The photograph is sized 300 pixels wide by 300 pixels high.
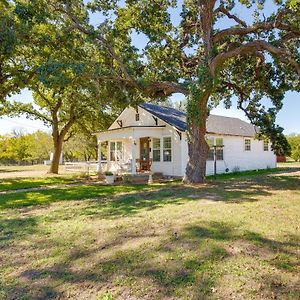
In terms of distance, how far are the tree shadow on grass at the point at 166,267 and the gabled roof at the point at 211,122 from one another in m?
13.8

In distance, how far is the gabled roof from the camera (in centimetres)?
2022

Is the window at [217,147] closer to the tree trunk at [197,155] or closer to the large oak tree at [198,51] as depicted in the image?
the large oak tree at [198,51]

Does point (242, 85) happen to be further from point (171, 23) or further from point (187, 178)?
point (187, 178)

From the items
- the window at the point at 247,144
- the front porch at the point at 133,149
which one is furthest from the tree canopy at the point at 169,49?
the window at the point at 247,144

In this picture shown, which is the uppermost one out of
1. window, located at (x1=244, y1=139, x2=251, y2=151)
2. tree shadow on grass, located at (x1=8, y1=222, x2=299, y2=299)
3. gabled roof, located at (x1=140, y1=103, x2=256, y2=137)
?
gabled roof, located at (x1=140, y1=103, x2=256, y2=137)

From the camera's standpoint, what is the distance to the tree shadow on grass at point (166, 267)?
3797 mm

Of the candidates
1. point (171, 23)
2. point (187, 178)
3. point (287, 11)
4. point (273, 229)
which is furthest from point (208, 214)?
point (171, 23)

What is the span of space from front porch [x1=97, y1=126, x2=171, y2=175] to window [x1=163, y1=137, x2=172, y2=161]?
0.47 meters

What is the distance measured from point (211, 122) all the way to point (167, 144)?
5.49 meters

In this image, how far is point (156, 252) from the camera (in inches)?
190

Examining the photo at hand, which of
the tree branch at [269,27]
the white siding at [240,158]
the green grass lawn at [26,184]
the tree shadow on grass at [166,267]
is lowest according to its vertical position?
the tree shadow on grass at [166,267]

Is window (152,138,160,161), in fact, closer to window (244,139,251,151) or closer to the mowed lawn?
window (244,139,251,151)

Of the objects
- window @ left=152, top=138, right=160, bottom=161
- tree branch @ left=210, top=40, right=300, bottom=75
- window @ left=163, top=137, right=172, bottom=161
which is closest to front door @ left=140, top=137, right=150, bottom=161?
window @ left=152, top=138, right=160, bottom=161

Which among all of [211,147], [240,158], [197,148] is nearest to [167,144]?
[211,147]
